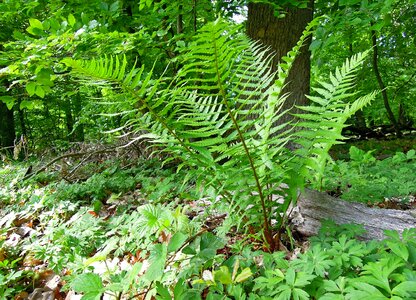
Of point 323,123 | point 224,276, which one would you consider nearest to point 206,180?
point 224,276

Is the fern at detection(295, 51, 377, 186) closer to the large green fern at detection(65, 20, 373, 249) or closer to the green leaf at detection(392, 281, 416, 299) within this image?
the large green fern at detection(65, 20, 373, 249)

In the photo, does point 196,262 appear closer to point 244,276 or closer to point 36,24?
point 244,276

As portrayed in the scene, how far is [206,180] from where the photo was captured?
1.40 meters

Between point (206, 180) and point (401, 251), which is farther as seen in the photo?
point (206, 180)

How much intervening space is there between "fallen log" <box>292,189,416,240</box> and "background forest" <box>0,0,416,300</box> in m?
0.05

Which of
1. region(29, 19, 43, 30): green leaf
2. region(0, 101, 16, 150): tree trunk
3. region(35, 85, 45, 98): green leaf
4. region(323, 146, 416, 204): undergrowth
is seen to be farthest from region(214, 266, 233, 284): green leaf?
region(0, 101, 16, 150): tree trunk

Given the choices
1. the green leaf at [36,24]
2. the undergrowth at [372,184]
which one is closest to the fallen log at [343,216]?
the undergrowth at [372,184]

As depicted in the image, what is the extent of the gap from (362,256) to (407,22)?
13.4 feet

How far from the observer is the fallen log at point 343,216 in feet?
5.16

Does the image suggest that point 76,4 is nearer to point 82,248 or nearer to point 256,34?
point 256,34

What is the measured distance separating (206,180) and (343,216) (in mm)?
779

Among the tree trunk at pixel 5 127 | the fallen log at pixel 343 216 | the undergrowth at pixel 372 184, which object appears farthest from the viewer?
the tree trunk at pixel 5 127

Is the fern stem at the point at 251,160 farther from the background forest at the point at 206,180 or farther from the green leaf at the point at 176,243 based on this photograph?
the green leaf at the point at 176,243

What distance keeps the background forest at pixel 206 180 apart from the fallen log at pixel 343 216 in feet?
0.16
